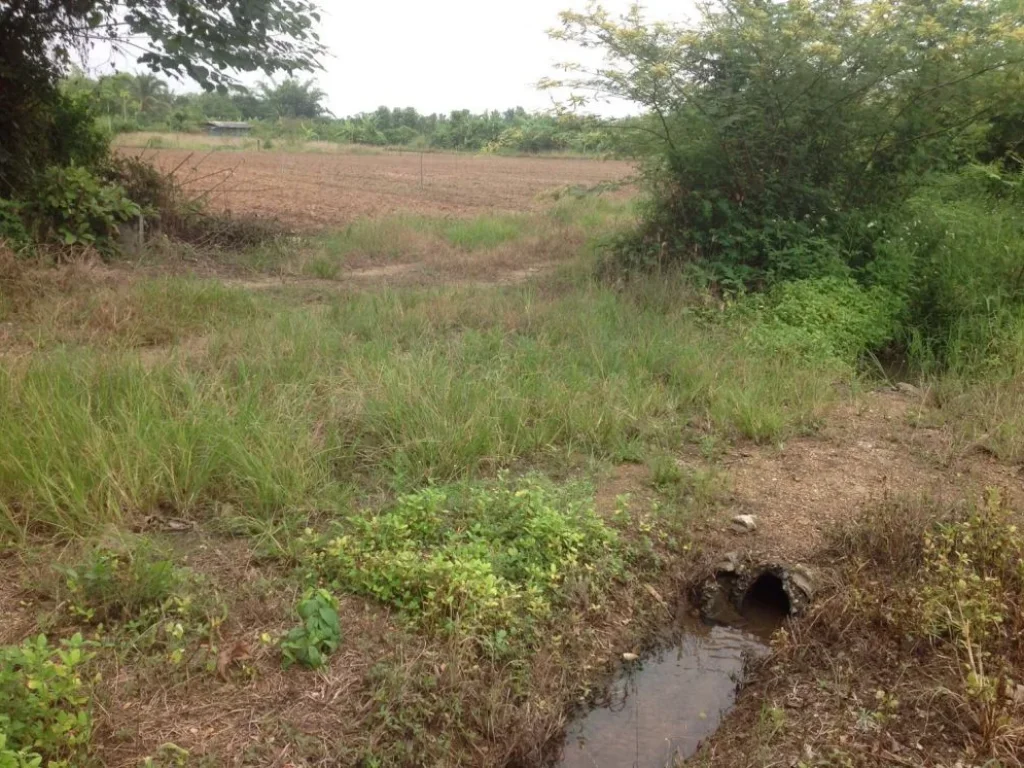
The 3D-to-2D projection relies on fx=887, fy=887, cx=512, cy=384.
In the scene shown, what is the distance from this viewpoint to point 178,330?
673 centimetres

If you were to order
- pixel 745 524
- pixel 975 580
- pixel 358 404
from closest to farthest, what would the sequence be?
pixel 975 580 < pixel 745 524 < pixel 358 404

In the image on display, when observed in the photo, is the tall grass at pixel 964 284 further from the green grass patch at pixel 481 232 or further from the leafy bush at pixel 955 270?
the green grass patch at pixel 481 232

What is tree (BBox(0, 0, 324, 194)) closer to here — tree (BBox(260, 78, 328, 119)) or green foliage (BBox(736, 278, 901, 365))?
green foliage (BBox(736, 278, 901, 365))

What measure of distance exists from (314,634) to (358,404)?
1.99 meters

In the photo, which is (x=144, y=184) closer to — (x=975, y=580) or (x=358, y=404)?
(x=358, y=404)

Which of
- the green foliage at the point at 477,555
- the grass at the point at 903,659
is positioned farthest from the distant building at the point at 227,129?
the grass at the point at 903,659

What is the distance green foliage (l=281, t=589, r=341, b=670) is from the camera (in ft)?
10.5

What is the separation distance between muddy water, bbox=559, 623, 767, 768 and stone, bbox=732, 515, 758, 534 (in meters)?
0.56

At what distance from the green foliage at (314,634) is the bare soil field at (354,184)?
769 centimetres

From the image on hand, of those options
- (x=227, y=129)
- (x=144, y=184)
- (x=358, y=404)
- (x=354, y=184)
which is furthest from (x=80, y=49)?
(x=227, y=129)

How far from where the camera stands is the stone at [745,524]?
453cm

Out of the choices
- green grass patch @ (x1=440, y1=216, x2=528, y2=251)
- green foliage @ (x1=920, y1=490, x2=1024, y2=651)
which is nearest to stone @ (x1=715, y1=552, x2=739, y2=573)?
green foliage @ (x1=920, y1=490, x2=1024, y2=651)

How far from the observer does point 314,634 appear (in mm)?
3238

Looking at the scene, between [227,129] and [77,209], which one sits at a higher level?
[227,129]
